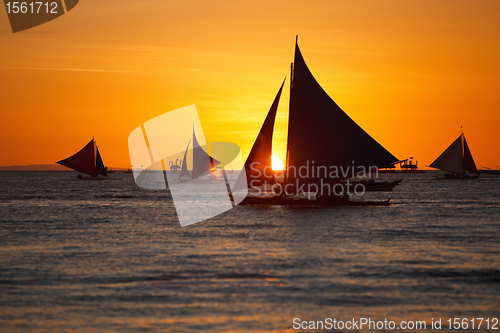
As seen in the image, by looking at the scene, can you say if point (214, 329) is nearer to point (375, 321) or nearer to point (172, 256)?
point (375, 321)

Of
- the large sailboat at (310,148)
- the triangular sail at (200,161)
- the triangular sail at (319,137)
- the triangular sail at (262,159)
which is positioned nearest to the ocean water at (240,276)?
the triangular sail at (262,159)

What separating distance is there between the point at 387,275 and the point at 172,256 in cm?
1042

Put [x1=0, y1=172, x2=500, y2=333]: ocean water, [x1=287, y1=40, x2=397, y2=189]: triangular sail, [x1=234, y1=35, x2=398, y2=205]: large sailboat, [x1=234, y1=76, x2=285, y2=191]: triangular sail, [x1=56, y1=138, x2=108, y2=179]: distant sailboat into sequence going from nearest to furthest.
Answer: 1. [x1=0, y1=172, x2=500, y2=333]: ocean water
2. [x1=234, y1=76, x2=285, y2=191]: triangular sail
3. [x1=234, y1=35, x2=398, y2=205]: large sailboat
4. [x1=287, y1=40, x2=397, y2=189]: triangular sail
5. [x1=56, y1=138, x2=108, y2=179]: distant sailboat

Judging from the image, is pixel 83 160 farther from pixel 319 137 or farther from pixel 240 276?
pixel 240 276

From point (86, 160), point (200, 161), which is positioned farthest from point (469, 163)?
Result: point (86, 160)

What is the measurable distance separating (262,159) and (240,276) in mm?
23229

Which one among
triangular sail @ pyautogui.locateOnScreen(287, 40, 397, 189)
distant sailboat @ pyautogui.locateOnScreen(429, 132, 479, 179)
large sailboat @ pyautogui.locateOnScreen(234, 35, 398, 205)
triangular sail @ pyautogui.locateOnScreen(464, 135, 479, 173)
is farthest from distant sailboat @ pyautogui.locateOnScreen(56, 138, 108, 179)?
triangular sail @ pyautogui.locateOnScreen(464, 135, 479, 173)

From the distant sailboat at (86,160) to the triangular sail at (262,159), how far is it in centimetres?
8328

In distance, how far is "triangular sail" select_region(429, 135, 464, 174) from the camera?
430 feet

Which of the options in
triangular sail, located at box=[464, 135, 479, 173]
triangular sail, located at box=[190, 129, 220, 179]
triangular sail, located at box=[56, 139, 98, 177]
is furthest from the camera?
triangular sail, located at box=[464, 135, 479, 173]

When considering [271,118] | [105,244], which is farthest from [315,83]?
[105,244]

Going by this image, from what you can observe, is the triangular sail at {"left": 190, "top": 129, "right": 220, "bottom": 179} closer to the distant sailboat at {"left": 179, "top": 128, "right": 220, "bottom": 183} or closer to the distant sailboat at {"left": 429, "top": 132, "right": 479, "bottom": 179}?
the distant sailboat at {"left": 179, "top": 128, "right": 220, "bottom": 183}

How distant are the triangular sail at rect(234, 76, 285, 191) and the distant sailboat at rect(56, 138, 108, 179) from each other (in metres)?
83.3

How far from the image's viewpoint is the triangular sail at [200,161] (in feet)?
397
